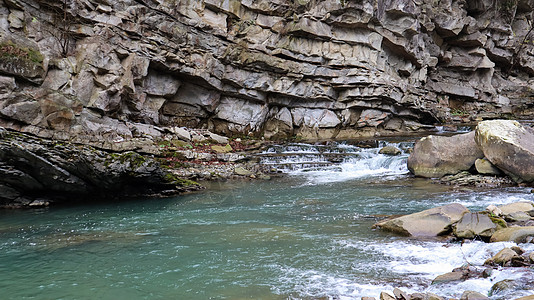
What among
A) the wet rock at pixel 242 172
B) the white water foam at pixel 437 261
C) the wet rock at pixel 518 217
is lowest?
the wet rock at pixel 242 172

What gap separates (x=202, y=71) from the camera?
871 inches

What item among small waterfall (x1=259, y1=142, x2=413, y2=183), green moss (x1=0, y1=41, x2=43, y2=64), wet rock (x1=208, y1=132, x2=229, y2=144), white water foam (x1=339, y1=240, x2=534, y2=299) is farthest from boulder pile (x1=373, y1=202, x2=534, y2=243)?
wet rock (x1=208, y1=132, x2=229, y2=144)

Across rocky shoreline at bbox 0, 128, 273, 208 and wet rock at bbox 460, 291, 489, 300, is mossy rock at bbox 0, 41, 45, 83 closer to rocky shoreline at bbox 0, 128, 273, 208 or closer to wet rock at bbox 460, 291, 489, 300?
rocky shoreline at bbox 0, 128, 273, 208

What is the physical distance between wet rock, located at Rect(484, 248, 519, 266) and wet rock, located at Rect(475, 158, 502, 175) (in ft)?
27.1

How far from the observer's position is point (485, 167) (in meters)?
12.0

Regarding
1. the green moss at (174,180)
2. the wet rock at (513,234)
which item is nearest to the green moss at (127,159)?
the green moss at (174,180)

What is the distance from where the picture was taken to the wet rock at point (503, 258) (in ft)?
15.4

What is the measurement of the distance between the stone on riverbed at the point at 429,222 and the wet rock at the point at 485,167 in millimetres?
6371

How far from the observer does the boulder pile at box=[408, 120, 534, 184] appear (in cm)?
1100

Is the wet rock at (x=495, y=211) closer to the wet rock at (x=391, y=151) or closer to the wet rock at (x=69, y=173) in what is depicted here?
the wet rock at (x=69, y=173)

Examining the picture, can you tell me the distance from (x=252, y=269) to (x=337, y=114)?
23.9 metres

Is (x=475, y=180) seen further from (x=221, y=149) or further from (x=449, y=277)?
(x=221, y=149)

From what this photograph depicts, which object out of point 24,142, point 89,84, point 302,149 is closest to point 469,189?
point 302,149

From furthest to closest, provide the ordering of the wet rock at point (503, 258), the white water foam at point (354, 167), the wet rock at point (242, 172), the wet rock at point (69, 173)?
the wet rock at point (242, 172)
the white water foam at point (354, 167)
the wet rock at point (69, 173)
the wet rock at point (503, 258)
